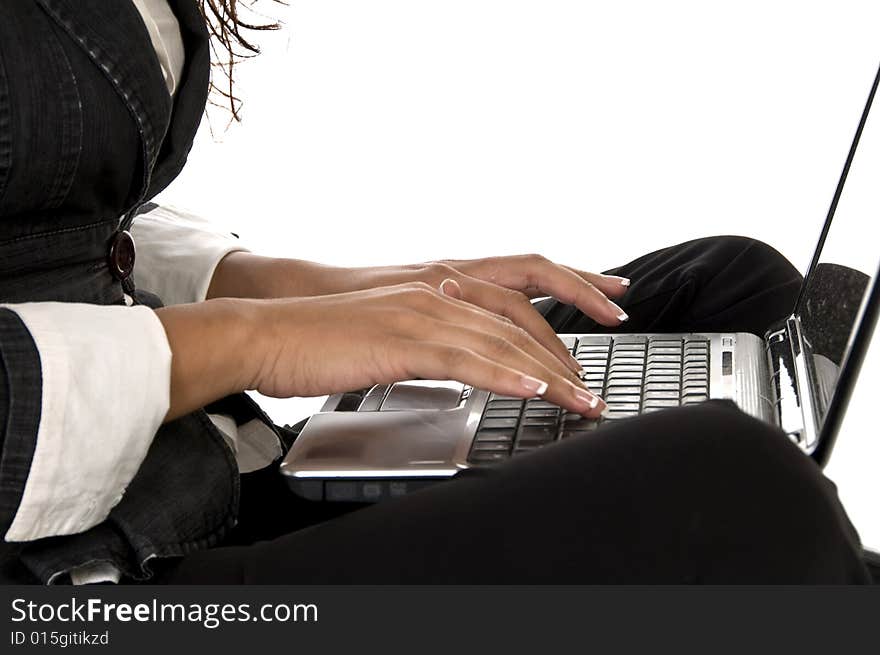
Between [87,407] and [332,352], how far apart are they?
18 centimetres

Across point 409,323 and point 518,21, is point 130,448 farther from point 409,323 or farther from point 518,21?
point 518,21

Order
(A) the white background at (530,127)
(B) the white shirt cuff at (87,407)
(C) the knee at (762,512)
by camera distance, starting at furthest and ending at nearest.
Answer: (A) the white background at (530,127) → (B) the white shirt cuff at (87,407) → (C) the knee at (762,512)

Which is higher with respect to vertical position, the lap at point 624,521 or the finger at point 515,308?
the lap at point 624,521

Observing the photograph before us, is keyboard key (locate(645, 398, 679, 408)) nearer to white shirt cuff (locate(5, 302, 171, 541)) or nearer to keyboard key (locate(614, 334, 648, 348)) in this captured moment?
keyboard key (locate(614, 334, 648, 348))

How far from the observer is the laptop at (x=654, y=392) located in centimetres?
86

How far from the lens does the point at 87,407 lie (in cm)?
76

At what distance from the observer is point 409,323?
0.88m

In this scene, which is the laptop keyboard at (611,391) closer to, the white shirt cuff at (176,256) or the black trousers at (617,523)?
the black trousers at (617,523)

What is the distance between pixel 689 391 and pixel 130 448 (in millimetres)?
455

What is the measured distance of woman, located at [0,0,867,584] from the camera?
647mm

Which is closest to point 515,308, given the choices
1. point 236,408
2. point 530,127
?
point 236,408

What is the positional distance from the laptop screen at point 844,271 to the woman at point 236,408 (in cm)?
13

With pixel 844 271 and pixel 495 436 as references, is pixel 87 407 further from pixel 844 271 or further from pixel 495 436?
pixel 844 271

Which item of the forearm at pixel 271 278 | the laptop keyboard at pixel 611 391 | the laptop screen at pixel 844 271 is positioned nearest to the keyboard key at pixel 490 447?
the laptop keyboard at pixel 611 391
